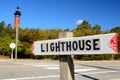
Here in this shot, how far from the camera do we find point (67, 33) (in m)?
2.93

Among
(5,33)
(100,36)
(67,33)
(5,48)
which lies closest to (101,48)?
(100,36)

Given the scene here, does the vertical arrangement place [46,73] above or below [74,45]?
below

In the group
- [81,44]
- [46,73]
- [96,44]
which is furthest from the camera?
[46,73]

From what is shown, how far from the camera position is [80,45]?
2717 mm

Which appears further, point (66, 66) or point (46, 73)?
point (46, 73)

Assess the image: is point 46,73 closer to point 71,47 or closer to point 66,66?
point 66,66

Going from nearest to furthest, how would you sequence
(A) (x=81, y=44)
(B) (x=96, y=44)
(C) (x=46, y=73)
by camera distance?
(B) (x=96, y=44) < (A) (x=81, y=44) < (C) (x=46, y=73)

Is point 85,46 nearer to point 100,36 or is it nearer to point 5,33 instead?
point 100,36

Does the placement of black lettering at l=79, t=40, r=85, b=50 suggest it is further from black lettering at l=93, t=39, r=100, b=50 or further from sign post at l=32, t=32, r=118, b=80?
black lettering at l=93, t=39, r=100, b=50

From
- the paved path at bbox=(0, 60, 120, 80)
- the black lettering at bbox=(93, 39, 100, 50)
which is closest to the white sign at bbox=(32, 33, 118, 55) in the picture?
the black lettering at bbox=(93, 39, 100, 50)

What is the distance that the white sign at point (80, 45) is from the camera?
2.36 m

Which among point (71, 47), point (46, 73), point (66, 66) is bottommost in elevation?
point (46, 73)

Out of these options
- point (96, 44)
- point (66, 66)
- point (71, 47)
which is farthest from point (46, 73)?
point (96, 44)

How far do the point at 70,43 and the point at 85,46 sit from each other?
0.23 metres
